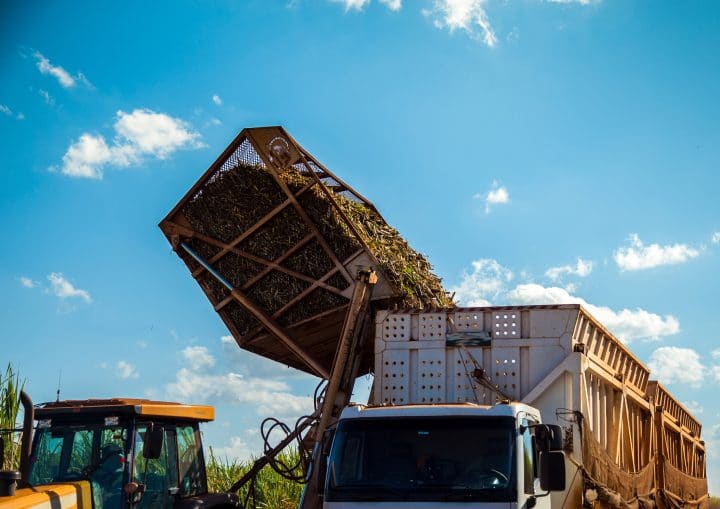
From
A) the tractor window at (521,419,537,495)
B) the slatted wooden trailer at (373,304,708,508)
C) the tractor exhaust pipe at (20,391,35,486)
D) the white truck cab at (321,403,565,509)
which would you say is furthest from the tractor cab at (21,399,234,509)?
the tractor window at (521,419,537,495)

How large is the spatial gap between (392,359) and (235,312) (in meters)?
3.25

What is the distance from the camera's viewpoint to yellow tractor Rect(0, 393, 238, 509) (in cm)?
702

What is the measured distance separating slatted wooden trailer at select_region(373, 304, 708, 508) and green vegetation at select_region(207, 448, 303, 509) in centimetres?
490

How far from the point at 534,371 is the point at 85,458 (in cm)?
447

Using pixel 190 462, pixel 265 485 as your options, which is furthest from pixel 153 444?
pixel 265 485

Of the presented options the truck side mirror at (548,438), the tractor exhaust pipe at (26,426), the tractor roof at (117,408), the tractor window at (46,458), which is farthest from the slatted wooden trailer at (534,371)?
the tractor exhaust pipe at (26,426)

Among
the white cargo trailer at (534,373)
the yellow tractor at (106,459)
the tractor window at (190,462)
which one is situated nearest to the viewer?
the yellow tractor at (106,459)

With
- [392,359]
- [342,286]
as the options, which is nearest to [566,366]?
[392,359]

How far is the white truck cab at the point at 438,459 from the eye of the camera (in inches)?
266

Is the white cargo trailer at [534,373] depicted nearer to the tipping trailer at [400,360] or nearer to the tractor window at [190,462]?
the tipping trailer at [400,360]

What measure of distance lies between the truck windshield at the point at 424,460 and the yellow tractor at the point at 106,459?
1.51 metres

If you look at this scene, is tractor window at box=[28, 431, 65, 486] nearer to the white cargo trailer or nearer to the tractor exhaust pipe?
→ the tractor exhaust pipe

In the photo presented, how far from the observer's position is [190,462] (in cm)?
820

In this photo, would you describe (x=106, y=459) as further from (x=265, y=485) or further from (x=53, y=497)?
(x=265, y=485)
